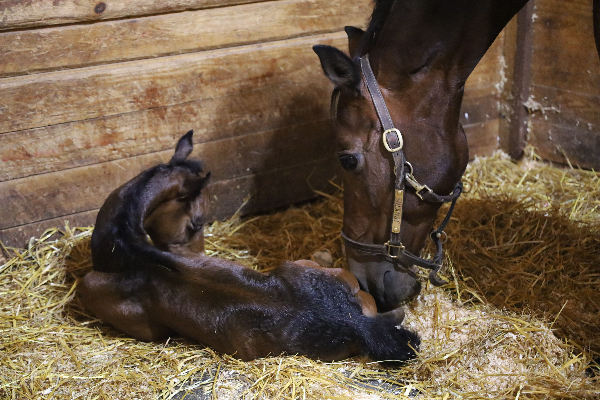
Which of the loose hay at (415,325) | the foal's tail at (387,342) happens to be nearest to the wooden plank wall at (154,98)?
the loose hay at (415,325)

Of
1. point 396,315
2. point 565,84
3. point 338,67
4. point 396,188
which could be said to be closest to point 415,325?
point 396,315

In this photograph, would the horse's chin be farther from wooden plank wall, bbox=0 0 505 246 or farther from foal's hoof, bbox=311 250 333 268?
wooden plank wall, bbox=0 0 505 246

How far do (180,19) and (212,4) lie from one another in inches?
9.7

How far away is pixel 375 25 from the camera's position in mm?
2611

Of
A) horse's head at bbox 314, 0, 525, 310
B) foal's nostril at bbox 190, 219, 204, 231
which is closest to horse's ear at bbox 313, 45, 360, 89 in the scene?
horse's head at bbox 314, 0, 525, 310

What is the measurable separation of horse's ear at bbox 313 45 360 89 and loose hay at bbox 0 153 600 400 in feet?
4.40

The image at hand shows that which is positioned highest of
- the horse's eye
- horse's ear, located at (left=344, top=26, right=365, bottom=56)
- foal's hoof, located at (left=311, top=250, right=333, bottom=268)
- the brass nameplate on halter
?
horse's ear, located at (left=344, top=26, right=365, bottom=56)

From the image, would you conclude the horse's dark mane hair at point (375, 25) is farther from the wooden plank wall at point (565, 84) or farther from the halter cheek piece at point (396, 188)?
the wooden plank wall at point (565, 84)

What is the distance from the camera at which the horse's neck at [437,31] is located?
2561 mm

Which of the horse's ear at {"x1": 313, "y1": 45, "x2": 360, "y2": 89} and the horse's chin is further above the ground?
the horse's ear at {"x1": 313, "y1": 45, "x2": 360, "y2": 89}

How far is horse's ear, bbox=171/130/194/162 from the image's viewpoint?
11.4 ft

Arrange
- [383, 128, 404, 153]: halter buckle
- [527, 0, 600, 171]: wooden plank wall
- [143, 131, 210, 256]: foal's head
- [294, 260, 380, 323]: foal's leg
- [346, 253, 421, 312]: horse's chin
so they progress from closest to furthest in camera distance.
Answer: [383, 128, 404, 153]: halter buckle, [294, 260, 380, 323]: foal's leg, [346, 253, 421, 312]: horse's chin, [143, 131, 210, 256]: foal's head, [527, 0, 600, 171]: wooden plank wall

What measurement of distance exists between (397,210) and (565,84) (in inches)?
107

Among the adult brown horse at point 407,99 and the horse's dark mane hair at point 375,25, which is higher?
the horse's dark mane hair at point 375,25
